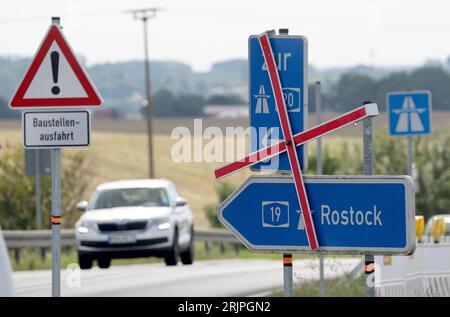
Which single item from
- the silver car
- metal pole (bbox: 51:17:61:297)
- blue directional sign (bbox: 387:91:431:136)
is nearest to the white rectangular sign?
metal pole (bbox: 51:17:61:297)

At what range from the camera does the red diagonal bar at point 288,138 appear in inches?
343

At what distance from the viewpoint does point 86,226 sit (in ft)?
78.1

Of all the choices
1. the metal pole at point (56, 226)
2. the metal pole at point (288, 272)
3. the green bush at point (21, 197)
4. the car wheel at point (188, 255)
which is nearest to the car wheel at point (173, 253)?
the car wheel at point (188, 255)

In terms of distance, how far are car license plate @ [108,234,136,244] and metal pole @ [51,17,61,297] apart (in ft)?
38.8

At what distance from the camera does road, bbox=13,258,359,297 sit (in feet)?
71.7

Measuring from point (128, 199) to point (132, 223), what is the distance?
1299mm

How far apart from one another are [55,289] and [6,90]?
567 ft

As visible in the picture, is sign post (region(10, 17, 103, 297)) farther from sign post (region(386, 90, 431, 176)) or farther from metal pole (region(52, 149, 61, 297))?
sign post (region(386, 90, 431, 176))

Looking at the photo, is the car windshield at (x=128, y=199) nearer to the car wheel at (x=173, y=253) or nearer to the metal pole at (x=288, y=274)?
the car wheel at (x=173, y=253)

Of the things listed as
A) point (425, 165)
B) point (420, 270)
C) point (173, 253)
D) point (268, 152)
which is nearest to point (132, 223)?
point (173, 253)

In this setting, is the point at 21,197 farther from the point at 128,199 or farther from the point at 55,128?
the point at 55,128

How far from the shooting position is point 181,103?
648 ft
